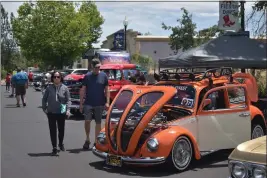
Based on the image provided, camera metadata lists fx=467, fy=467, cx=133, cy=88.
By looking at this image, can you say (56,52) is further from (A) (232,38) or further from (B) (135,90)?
(B) (135,90)

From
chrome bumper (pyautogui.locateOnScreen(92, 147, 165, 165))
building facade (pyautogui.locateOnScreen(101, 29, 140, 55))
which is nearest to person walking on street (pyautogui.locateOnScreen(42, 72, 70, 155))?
chrome bumper (pyautogui.locateOnScreen(92, 147, 165, 165))

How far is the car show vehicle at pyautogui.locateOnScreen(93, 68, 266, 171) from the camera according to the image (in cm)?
776

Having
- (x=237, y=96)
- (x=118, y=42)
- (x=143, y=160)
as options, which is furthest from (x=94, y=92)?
(x=118, y=42)

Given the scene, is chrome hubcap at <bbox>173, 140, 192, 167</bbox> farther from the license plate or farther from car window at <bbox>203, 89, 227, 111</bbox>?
car window at <bbox>203, 89, 227, 111</bbox>

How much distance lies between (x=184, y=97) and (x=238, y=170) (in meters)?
3.86

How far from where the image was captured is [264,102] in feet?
40.2

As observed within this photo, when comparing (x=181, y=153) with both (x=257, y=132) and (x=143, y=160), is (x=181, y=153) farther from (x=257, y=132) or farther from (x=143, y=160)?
(x=257, y=132)

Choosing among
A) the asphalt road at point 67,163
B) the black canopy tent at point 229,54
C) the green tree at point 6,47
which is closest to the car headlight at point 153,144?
the asphalt road at point 67,163

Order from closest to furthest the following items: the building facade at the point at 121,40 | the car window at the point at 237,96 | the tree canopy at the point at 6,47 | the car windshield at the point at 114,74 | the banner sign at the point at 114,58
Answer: the car window at the point at 237,96, the car windshield at the point at 114,74, the banner sign at the point at 114,58, the building facade at the point at 121,40, the tree canopy at the point at 6,47

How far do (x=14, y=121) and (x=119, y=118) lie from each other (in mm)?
8132

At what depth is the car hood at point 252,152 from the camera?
453cm

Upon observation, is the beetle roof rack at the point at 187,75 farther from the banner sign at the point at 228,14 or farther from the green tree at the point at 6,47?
the green tree at the point at 6,47

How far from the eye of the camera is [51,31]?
48000 mm

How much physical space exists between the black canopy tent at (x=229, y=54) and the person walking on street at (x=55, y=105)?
4889 millimetres
